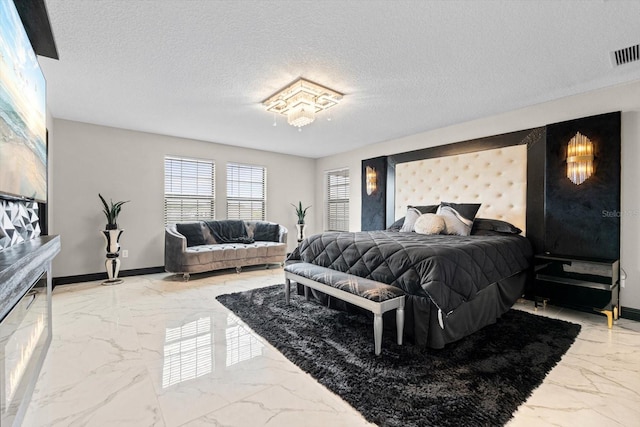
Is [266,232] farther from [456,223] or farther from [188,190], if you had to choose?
[456,223]

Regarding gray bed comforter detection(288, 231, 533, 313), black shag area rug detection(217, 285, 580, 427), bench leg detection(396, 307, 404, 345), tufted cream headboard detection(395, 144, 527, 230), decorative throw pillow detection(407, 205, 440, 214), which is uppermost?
tufted cream headboard detection(395, 144, 527, 230)

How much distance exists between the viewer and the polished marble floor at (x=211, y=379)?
1.48 meters

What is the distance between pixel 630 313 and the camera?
2.85 metres

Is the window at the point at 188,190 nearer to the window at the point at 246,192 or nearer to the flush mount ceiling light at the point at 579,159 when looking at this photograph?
the window at the point at 246,192

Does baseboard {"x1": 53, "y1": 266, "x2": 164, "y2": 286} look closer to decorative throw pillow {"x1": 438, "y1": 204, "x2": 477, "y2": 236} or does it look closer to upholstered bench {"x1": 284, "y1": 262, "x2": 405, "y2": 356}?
upholstered bench {"x1": 284, "y1": 262, "x2": 405, "y2": 356}

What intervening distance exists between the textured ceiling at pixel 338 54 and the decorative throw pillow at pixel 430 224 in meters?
1.43

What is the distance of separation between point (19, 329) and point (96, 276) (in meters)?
3.59

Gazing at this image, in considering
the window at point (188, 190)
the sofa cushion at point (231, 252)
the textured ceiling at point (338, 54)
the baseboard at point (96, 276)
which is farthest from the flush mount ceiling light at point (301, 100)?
the baseboard at point (96, 276)

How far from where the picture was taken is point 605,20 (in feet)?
6.42

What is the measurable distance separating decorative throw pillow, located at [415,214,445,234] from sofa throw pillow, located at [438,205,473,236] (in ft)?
0.23

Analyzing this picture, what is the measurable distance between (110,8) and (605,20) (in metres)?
3.40

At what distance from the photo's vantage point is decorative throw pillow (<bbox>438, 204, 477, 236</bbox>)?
11.7 ft

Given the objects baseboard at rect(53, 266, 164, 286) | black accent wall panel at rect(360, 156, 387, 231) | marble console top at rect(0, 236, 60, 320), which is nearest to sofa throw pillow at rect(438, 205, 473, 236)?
black accent wall panel at rect(360, 156, 387, 231)

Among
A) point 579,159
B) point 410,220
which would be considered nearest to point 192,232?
point 410,220
